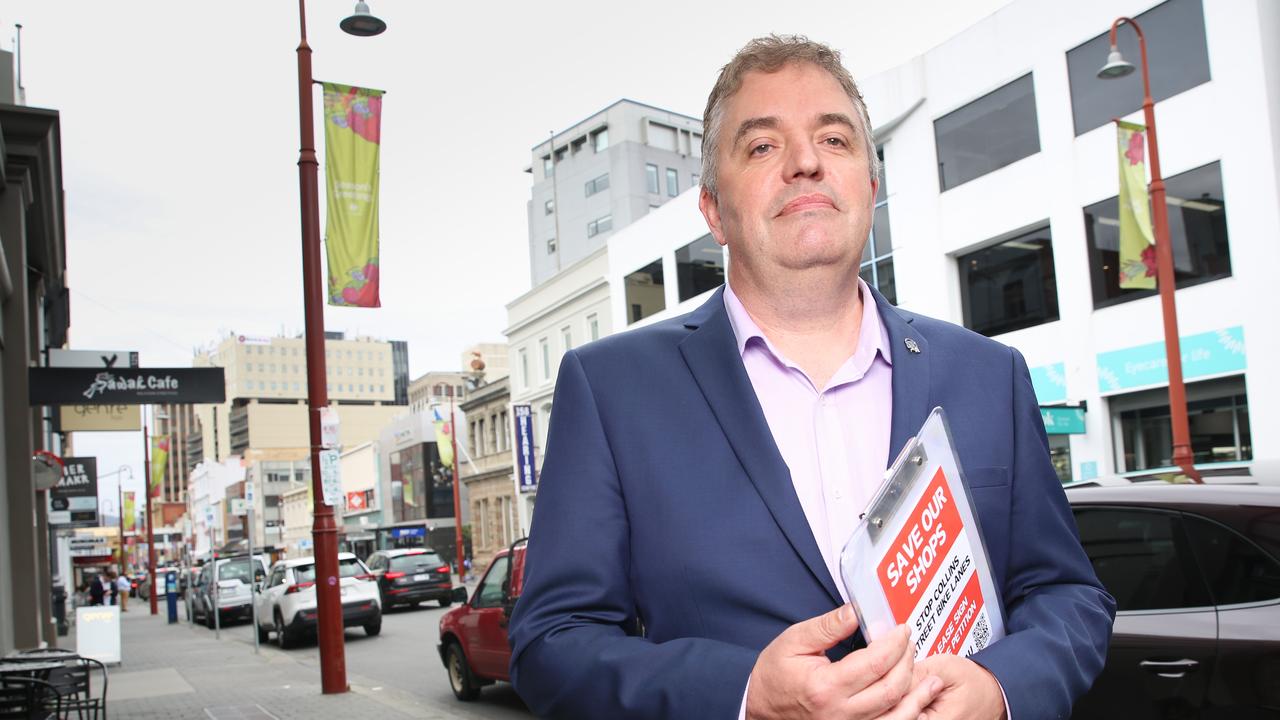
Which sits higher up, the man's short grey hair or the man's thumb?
the man's short grey hair

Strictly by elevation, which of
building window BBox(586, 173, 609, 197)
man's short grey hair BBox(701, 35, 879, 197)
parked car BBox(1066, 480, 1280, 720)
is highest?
building window BBox(586, 173, 609, 197)

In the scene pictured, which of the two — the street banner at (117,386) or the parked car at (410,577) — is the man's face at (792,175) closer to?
the street banner at (117,386)

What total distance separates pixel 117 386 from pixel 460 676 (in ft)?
17.0

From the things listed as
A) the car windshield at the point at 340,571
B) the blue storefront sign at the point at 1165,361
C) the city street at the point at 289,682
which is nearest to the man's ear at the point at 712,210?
the city street at the point at 289,682

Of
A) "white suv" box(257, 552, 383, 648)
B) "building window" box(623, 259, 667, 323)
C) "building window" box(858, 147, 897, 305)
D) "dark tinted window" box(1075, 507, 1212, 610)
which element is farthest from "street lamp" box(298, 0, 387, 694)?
"building window" box(623, 259, 667, 323)

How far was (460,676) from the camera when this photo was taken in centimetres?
1245

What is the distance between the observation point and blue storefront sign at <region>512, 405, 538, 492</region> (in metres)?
41.8

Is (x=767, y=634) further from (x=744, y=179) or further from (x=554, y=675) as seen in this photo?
(x=744, y=179)

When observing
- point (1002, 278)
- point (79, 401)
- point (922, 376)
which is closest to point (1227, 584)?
point (922, 376)

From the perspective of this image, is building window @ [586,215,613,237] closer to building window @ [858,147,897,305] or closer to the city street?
building window @ [858,147,897,305]

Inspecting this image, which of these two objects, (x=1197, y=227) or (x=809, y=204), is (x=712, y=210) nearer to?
(x=809, y=204)

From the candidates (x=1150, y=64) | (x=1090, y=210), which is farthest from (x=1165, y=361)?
(x=1150, y=64)

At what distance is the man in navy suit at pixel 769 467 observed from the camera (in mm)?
1571

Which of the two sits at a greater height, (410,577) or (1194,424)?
(1194,424)
